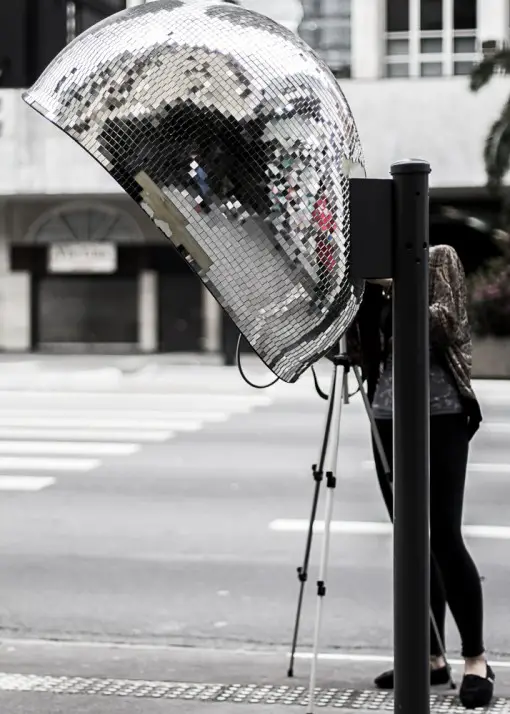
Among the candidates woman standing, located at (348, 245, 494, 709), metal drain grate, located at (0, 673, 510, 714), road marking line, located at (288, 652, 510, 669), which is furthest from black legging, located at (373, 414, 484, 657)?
road marking line, located at (288, 652, 510, 669)

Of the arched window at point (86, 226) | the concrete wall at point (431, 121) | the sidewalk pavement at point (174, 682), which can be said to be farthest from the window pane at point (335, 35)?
the sidewalk pavement at point (174, 682)

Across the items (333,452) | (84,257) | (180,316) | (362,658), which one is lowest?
(362,658)

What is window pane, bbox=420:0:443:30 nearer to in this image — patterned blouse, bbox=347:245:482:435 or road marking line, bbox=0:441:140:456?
road marking line, bbox=0:441:140:456

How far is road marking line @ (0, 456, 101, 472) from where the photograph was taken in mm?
11547

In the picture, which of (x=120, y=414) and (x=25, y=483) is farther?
(x=120, y=414)

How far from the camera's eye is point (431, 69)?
99.1ft

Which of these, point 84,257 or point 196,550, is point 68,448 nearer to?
point 196,550

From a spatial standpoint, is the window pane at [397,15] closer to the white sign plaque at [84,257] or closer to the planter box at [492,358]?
the white sign plaque at [84,257]

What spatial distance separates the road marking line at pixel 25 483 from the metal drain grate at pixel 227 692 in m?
5.42

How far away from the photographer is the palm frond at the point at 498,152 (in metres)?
25.5

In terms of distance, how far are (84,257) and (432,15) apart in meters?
10.6

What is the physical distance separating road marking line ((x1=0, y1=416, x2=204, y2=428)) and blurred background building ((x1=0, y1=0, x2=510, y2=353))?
11.8 meters

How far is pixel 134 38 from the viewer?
211 centimetres

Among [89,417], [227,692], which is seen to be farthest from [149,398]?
[227,692]
